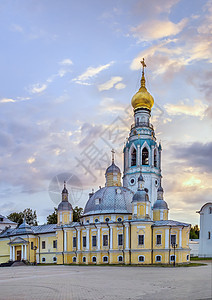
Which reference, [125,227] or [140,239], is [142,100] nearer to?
[125,227]

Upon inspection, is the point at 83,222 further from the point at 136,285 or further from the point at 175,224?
the point at 136,285

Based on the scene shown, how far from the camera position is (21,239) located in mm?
59531

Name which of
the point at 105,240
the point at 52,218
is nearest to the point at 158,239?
the point at 105,240

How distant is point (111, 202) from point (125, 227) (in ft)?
17.4

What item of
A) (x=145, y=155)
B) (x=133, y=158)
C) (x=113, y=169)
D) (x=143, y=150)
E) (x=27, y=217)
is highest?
(x=143, y=150)

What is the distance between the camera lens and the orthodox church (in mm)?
46250

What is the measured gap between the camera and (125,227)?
47.4 meters

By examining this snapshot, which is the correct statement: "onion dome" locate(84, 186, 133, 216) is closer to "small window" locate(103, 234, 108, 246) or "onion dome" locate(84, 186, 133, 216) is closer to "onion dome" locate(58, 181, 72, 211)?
"onion dome" locate(58, 181, 72, 211)

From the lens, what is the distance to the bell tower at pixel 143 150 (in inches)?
2243

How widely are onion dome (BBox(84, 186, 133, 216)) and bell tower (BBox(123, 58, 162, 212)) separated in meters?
3.98

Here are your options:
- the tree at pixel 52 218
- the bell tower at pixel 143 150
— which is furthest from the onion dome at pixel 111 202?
the tree at pixel 52 218

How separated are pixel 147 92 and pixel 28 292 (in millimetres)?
48905

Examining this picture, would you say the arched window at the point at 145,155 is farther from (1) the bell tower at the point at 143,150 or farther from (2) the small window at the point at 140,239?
(2) the small window at the point at 140,239

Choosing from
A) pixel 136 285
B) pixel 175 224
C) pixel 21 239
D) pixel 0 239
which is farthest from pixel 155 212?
pixel 136 285
